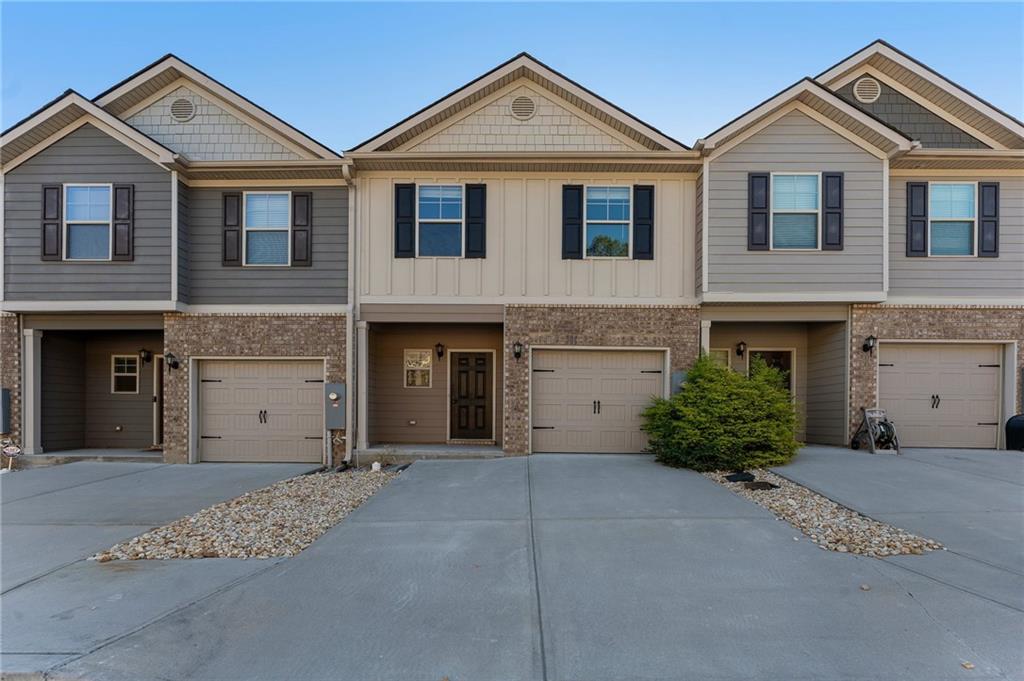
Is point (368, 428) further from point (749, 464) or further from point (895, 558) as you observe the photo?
point (895, 558)

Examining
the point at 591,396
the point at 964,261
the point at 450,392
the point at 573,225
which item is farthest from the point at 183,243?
the point at 964,261

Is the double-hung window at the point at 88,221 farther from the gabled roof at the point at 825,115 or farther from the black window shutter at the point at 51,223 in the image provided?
the gabled roof at the point at 825,115

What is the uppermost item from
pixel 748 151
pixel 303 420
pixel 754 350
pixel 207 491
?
pixel 748 151

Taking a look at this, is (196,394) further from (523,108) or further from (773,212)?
(773,212)

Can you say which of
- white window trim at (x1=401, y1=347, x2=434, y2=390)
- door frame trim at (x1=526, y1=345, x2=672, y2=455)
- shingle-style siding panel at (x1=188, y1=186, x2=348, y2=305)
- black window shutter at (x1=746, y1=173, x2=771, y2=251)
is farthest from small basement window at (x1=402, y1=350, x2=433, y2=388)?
black window shutter at (x1=746, y1=173, x2=771, y2=251)

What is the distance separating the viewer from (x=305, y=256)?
9.87 m

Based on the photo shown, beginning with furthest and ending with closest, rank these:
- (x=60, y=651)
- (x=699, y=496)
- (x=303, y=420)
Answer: (x=303, y=420)
(x=699, y=496)
(x=60, y=651)

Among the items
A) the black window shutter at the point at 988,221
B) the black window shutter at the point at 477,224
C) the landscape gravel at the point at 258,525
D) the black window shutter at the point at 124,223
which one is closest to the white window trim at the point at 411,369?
the black window shutter at the point at 477,224

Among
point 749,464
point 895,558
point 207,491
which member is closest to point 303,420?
point 207,491

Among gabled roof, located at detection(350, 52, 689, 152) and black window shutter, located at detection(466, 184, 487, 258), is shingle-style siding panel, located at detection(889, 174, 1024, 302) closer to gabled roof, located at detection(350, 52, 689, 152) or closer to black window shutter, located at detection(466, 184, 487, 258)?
gabled roof, located at detection(350, 52, 689, 152)

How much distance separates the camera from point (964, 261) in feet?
32.4

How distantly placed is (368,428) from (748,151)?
8.42 meters

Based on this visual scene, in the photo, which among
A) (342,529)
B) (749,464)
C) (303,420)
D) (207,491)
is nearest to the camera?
(342,529)

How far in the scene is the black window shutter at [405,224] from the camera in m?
9.76
